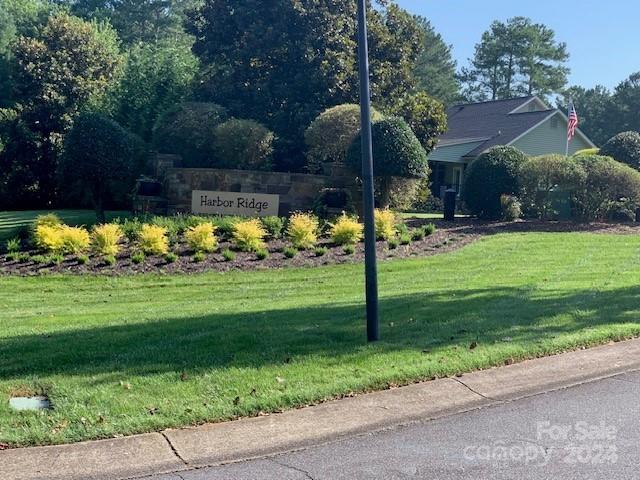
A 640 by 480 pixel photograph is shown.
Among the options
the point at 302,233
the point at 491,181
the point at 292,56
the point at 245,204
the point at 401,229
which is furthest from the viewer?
the point at 292,56

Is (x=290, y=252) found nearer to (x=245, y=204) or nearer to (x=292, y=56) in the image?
(x=245, y=204)

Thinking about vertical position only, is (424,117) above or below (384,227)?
above

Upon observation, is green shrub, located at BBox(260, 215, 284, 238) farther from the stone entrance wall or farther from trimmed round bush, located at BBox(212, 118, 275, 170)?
trimmed round bush, located at BBox(212, 118, 275, 170)

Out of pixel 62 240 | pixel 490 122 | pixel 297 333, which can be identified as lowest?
pixel 297 333

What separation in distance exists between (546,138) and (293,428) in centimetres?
3445

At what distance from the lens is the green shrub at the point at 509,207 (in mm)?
20531

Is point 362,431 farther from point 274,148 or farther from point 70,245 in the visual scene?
point 274,148

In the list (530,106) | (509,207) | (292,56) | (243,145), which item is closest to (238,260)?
(243,145)

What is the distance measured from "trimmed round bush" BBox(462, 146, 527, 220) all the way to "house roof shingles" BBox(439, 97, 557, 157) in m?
13.7

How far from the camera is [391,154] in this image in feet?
57.9

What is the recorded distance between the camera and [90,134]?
17844mm

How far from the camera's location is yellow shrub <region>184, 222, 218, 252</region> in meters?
14.8

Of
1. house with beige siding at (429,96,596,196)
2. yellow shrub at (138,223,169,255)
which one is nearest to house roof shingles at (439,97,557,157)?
house with beige siding at (429,96,596,196)

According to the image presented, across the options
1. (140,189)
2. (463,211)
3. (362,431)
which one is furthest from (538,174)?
(362,431)
